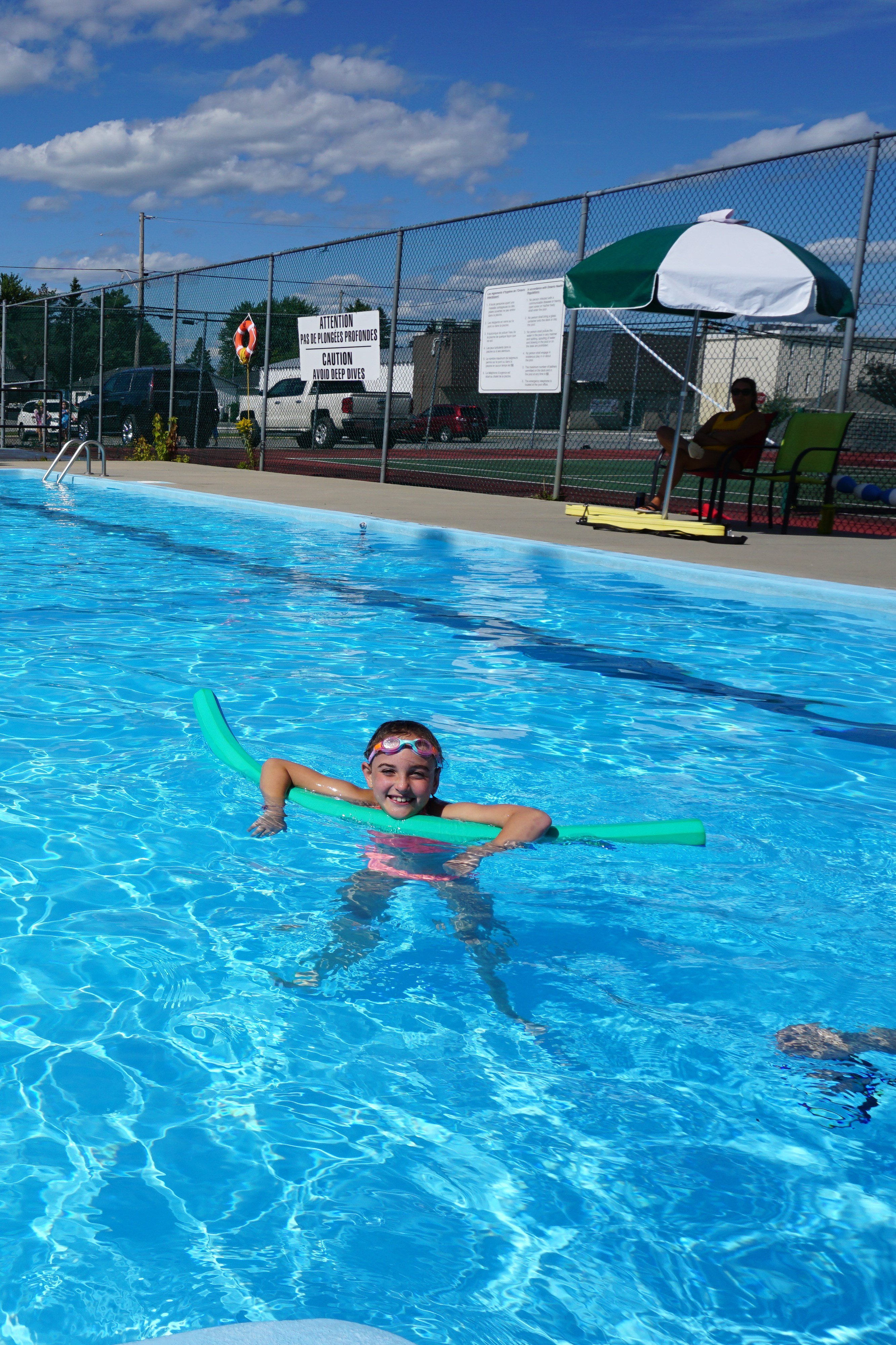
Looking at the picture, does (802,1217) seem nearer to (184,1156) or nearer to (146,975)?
(184,1156)

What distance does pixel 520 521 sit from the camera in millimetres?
11820

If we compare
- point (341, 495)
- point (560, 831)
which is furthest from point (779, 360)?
point (560, 831)

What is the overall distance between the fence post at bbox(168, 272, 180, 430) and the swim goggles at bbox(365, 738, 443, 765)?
1838 centimetres

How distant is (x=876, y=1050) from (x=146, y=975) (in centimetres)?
177

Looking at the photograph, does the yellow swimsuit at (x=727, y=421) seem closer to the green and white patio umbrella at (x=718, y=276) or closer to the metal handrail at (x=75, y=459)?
the green and white patio umbrella at (x=718, y=276)

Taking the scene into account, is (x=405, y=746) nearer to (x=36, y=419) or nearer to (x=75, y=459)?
(x=75, y=459)

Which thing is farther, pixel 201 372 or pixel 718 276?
pixel 201 372

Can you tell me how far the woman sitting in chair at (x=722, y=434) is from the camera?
10836mm

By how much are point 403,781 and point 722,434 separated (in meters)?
8.45

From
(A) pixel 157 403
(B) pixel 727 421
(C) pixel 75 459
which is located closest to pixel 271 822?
(B) pixel 727 421

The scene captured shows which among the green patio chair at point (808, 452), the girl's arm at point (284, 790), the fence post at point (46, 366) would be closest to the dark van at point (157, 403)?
the fence post at point (46, 366)

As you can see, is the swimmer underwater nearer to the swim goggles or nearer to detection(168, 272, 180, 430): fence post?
the swim goggles

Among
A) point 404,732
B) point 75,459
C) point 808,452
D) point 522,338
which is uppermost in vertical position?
point 522,338

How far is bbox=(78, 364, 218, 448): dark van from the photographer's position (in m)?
22.0
